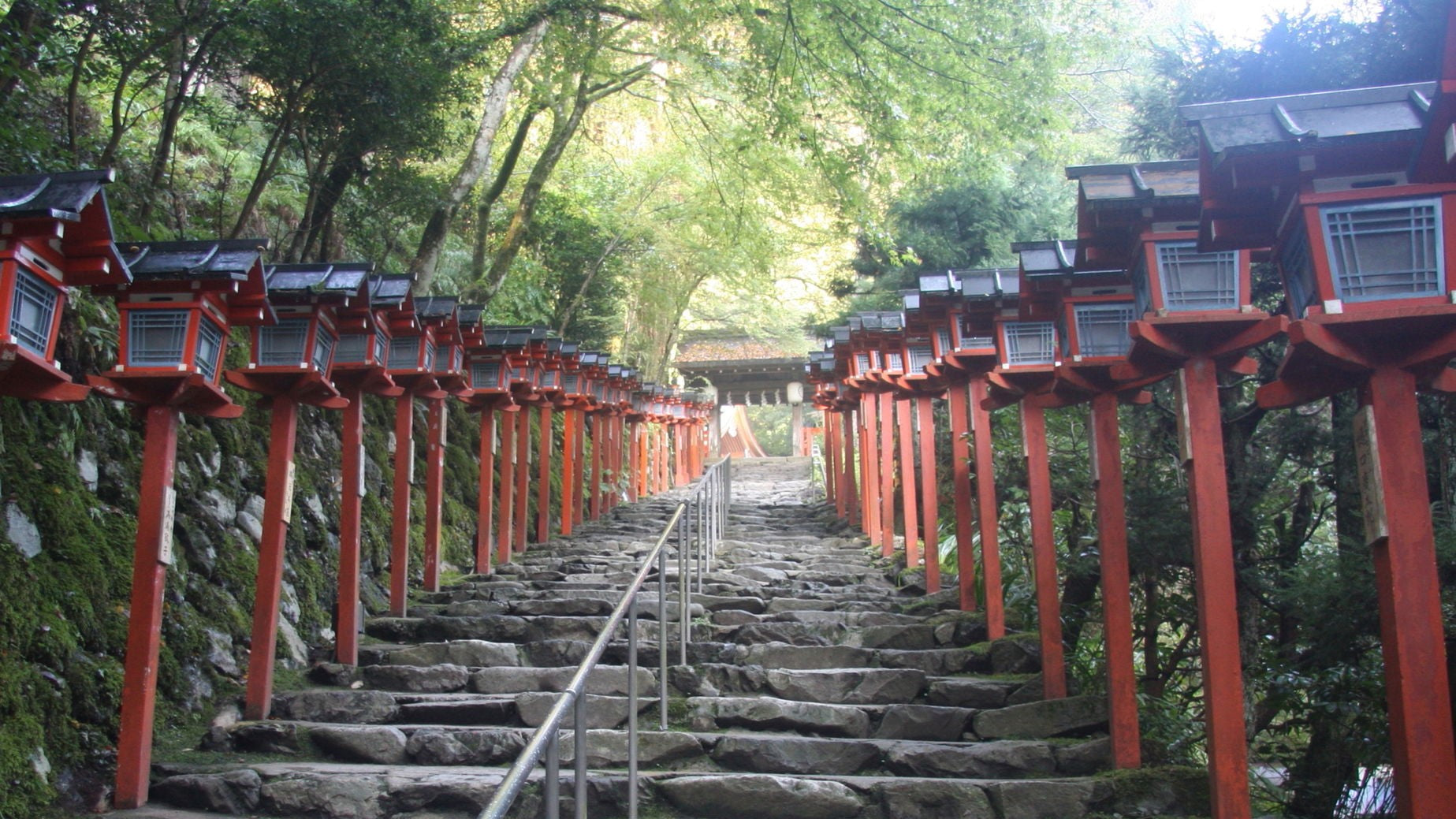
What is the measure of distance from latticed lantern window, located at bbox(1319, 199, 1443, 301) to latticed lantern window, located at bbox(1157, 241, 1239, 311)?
31.8 inches

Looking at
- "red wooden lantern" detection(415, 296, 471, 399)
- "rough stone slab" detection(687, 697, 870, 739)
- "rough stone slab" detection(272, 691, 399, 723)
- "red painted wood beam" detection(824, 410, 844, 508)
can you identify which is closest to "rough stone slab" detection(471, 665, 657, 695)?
"rough stone slab" detection(687, 697, 870, 739)

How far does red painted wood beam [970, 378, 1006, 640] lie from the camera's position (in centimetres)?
764

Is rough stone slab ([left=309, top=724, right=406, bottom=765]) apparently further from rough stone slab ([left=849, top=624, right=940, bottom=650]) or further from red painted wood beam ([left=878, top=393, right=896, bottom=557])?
red painted wood beam ([left=878, top=393, right=896, bottom=557])

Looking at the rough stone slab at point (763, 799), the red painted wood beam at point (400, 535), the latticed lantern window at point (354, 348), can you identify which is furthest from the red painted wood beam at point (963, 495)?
the latticed lantern window at point (354, 348)

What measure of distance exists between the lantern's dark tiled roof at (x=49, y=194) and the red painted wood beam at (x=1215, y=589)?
461 centimetres

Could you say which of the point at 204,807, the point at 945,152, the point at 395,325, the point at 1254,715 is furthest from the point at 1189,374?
the point at 945,152

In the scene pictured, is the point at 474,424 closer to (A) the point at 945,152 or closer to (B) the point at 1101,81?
(A) the point at 945,152

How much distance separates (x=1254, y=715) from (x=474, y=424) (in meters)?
10.0

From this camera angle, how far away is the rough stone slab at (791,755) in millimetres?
5742

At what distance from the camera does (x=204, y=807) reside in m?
5.04

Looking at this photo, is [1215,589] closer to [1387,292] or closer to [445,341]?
[1387,292]

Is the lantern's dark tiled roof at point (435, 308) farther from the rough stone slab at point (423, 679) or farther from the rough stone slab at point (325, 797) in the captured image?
the rough stone slab at point (325, 797)

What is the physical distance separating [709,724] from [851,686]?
1041 millimetres

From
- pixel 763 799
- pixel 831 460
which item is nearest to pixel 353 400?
pixel 763 799
